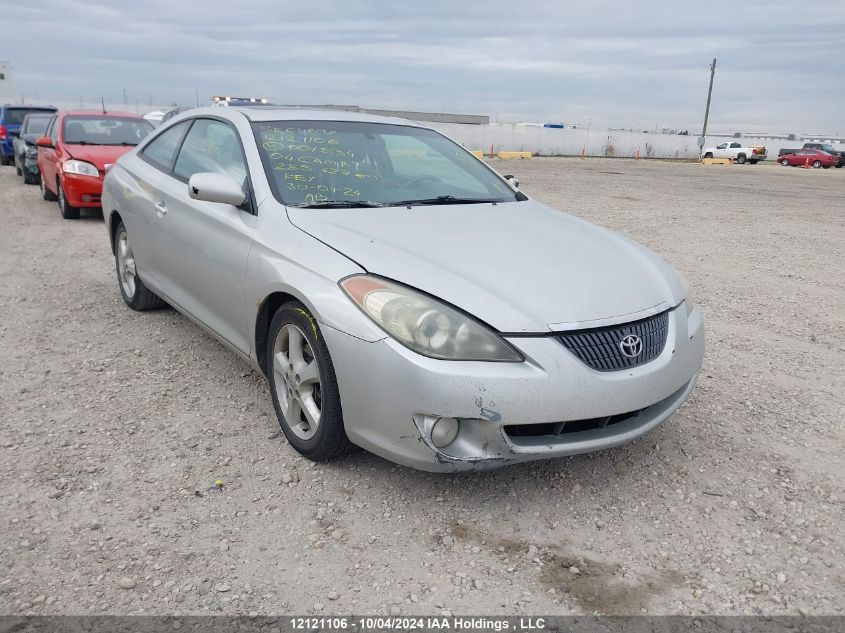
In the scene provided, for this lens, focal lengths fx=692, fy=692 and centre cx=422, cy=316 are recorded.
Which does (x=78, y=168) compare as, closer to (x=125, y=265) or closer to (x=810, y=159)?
(x=125, y=265)

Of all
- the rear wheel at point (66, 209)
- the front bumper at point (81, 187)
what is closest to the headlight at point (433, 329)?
the front bumper at point (81, 187)

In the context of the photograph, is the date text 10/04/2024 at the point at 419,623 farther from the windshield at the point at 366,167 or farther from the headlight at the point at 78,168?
the headlight at the point at 78,168

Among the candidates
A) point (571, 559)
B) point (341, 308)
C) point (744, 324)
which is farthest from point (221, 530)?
point (744, 324)

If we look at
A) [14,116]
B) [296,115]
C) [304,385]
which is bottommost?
[304,385]

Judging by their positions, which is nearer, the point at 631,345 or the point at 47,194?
the point at 631,345

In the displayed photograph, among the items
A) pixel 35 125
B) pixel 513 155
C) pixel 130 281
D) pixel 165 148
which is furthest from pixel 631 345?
pixel 513 155

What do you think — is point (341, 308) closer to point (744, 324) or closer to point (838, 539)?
point (838, 539)

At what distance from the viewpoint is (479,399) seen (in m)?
2.48

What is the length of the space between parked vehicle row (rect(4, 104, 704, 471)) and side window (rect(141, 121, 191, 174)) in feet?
0.85

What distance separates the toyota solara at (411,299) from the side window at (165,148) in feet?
1.28

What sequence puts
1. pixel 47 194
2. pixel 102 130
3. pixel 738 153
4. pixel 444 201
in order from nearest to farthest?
pixel 444 201, pixel 102 130, pixel 47 194, pixel 738 153

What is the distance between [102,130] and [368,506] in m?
9.53

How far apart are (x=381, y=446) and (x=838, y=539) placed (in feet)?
5.92

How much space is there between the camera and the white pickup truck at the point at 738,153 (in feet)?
139
